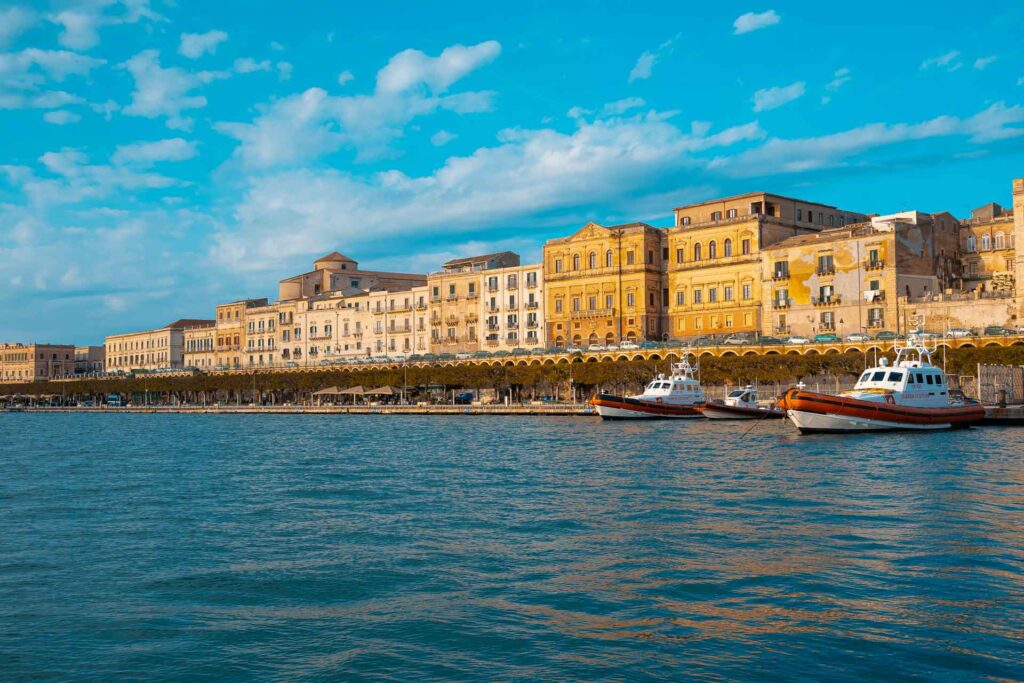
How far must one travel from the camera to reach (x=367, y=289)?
124500mm

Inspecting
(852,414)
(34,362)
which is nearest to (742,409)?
(852,414)

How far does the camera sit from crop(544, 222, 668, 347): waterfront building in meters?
96.3

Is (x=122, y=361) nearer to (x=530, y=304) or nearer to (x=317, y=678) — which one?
(x=530, y=304)

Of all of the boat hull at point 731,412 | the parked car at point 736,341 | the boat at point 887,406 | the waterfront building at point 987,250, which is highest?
the waterfront building at point 987,250

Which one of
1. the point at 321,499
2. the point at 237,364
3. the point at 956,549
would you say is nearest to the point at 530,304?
the point at 237,364

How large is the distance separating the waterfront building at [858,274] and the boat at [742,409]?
1614 cm

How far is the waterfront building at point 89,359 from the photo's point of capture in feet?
588

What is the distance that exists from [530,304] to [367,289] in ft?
91.5

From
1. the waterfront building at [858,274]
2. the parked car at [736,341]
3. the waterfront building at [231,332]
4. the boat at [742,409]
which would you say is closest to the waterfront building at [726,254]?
the waterfront building at [858,274]

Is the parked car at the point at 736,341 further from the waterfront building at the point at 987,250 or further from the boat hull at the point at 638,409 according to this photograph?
the waterfront building at the point at 987,250

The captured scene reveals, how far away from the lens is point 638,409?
6594cm

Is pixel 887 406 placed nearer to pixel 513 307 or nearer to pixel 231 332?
pixel 513 307

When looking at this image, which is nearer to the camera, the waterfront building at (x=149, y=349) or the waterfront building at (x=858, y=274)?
the waterfront building at (x=858, y=274)

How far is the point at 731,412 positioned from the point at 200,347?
100775 mm
